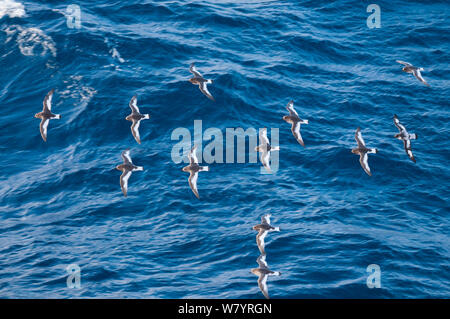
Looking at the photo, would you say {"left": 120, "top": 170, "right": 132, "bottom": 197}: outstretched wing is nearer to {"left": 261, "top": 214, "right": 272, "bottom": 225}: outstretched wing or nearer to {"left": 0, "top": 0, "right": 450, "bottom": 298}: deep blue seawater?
{"left": 0, "top": 0, "right": 450, "bottom": 298}: deep blue seawater

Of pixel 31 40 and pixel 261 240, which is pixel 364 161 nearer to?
pixel 261 240

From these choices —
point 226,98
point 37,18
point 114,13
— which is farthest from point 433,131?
point 37,18

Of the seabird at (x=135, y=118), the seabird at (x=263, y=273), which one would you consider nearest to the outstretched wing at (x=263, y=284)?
the seabird at (x=263, y=273)

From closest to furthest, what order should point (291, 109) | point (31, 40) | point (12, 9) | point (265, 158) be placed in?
point (265, 158)
point (291, 109)
point (31, 40)
point (12, 9)

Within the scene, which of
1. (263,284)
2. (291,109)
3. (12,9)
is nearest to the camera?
(263,284)

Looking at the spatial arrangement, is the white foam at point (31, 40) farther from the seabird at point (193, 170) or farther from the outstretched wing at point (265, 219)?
the outstretched wing at point (265, 219)
